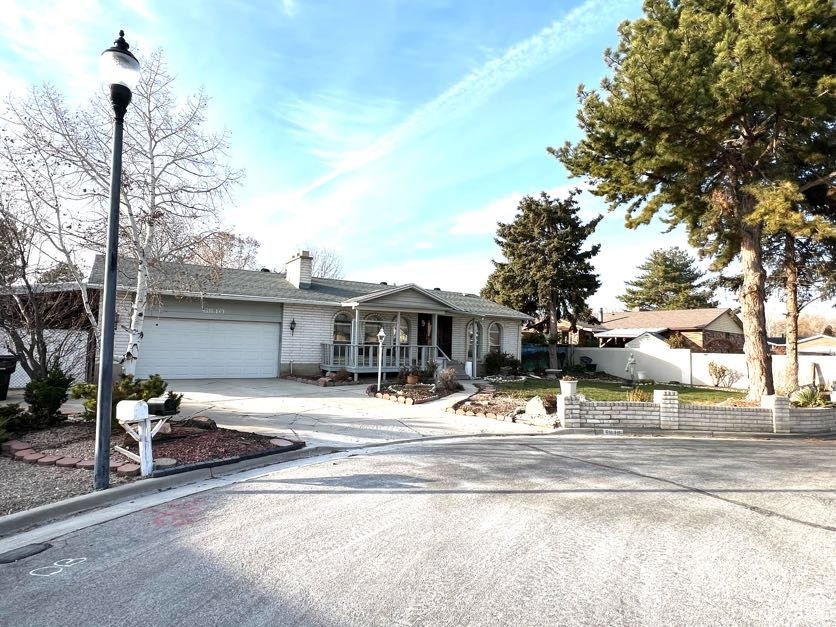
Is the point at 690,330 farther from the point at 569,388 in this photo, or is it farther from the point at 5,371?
the point at 5,371

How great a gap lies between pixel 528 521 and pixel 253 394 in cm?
957

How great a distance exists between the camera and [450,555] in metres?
3.46

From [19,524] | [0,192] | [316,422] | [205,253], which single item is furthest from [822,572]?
[0,192]

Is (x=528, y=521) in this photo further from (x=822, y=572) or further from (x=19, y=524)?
(x=19, y=524)

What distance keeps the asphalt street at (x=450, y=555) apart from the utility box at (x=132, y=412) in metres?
1.08

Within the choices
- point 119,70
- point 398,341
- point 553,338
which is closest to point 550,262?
point 553,338

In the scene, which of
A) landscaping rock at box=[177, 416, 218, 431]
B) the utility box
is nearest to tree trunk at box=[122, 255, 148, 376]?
landscaping rock at box=[177, 416, 218, 431]

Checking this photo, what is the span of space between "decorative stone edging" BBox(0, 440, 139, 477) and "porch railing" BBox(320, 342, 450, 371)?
1065cm

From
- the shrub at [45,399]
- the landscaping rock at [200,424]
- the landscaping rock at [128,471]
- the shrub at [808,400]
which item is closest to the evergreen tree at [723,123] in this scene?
the shrub at [808,400]

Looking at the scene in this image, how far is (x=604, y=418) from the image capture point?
31.0 feet

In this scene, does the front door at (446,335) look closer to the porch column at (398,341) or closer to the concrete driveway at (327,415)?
the porch column at (398,341)

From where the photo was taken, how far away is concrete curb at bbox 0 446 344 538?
12.9 feet

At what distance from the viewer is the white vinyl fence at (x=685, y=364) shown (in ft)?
56.0

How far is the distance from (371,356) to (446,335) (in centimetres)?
474
